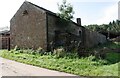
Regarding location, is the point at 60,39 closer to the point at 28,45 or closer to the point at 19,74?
the point at 28,45

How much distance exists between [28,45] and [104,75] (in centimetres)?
1572

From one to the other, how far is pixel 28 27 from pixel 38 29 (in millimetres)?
1837

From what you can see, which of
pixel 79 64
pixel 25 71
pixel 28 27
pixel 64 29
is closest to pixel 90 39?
pixel 64 29

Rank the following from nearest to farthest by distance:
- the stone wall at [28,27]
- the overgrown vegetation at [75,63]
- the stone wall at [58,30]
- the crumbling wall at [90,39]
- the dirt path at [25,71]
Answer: the dirt path at [25,71], the overgrown vegetation at [75,63], the stone wall at [28,27], the stone wall at [58,30], the crumbling wall at [90,39]

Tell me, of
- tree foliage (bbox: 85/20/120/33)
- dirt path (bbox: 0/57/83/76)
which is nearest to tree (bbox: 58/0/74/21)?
dirt path (bbox: 0/57/83/76)

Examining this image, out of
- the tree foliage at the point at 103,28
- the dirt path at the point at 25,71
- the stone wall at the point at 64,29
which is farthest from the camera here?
the tree foliage at the point at 103,28

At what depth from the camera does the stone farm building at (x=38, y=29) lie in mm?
28484

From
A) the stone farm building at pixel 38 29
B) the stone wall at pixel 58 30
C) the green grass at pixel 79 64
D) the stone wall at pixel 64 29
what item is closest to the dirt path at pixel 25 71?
the green grass at pixel 79 64

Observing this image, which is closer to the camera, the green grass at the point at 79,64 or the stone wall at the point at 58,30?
the green grass at the point at 79,64

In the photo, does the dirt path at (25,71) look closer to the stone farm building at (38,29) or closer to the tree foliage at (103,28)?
the stone farm building at (38,29)

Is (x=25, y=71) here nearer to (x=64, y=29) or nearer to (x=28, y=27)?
(x=28, y=27)

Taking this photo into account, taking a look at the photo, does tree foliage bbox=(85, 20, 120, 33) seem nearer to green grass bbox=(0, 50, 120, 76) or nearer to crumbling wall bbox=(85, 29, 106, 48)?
crumbling wall bbox=(85, 29, 106, 48)

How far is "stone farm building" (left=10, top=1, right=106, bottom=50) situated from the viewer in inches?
1121

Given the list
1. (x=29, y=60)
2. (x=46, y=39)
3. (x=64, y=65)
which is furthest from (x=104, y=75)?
(x=46, y=39)
